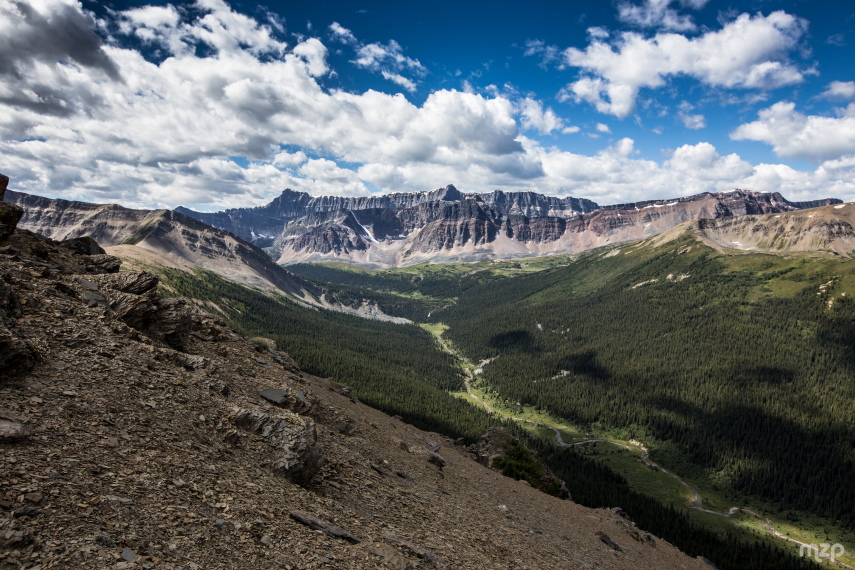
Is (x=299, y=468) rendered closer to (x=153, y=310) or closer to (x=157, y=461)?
(x=157, y=461)

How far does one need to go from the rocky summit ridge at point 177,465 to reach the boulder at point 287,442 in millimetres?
98

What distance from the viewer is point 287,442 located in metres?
22.5

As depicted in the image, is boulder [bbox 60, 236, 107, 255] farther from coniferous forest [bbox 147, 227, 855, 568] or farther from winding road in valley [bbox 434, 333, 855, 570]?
winding road in valley [bbox 434, 333, 855, 570]

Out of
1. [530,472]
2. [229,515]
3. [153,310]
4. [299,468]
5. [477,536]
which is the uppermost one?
[153,310]

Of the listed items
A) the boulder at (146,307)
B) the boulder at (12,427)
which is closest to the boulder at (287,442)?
the boulder at (12,427)

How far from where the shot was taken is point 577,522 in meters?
44.2

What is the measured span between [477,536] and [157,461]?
1932cm

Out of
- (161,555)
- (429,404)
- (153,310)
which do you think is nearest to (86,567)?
(161,555)

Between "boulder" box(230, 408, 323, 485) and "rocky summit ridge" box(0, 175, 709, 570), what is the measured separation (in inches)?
3.9

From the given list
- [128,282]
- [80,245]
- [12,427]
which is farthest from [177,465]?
[80,245]

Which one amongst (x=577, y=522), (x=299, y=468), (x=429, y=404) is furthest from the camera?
(x=429, y=404)

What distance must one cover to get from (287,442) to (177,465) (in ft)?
21.1

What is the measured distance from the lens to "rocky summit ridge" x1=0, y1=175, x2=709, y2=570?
1270cm

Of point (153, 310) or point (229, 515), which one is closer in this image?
point (229, 515)
